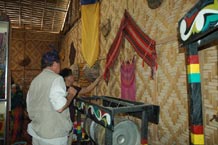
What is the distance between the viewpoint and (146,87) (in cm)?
309

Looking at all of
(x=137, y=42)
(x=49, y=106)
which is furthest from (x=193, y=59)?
(x=49, y=106)

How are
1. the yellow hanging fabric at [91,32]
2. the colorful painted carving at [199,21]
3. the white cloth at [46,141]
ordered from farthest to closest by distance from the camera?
the yellow hanging fabric at [91,32] < the white cloth at [46,141] < the colorful painted carving at [199,21]

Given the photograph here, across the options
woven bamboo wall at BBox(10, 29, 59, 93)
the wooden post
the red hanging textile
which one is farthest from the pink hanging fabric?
woven bamboo wall at BBox(10, 29, 59, 93)

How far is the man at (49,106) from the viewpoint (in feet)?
8.07

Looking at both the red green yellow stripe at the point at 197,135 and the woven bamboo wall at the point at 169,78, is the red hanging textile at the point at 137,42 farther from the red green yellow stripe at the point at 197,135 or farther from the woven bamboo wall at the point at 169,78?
the red green yellow stripe at the point at 197,135

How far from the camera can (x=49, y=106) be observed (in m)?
2.54

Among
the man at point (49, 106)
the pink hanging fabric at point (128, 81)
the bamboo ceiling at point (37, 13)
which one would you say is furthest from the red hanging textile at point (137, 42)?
the bamboo ceiling at point (37, 13)

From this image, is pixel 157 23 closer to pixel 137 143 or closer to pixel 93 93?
pixel 137 143

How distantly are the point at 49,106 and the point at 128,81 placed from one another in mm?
1639

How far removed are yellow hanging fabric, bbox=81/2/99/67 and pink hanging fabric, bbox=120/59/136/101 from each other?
4.86ft

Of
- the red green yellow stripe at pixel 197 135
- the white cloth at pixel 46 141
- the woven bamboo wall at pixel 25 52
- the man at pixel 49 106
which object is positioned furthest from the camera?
the woven bamboo wall at pixel 25 52

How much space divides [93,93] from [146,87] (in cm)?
272

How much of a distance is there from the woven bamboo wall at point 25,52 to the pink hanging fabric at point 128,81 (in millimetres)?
9443

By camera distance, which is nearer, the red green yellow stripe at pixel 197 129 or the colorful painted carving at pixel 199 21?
the colorful painted carving at pixel 199 21
